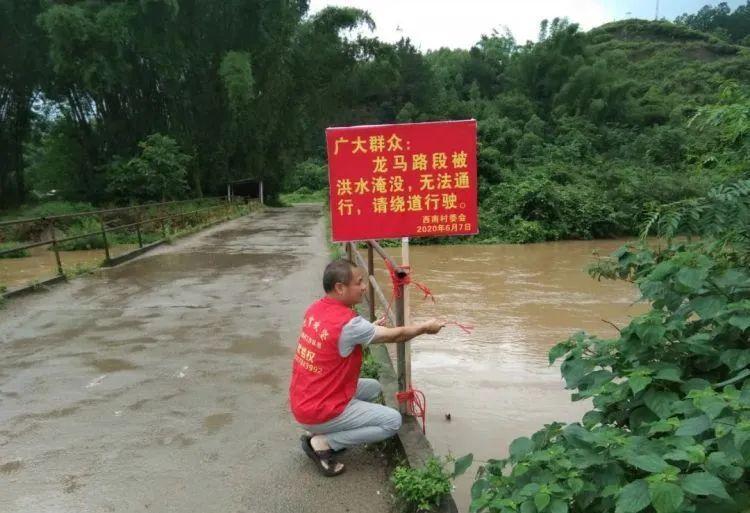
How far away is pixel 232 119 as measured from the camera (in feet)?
81.9

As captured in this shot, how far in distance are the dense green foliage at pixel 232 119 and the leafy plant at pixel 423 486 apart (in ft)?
16.9

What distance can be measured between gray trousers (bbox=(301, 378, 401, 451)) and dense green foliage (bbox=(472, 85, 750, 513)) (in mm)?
762

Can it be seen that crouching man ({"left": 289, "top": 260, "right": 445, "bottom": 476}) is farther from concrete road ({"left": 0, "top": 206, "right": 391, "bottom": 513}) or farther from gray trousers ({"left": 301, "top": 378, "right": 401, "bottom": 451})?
concrete road ({"left": 0, "top": 206, "right": 391, "bottom": 513})

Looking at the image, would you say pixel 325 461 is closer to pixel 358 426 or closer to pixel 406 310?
pixel 358 426

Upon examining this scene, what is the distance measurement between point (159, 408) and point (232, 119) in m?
22.9

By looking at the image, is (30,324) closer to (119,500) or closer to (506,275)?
(119,500)

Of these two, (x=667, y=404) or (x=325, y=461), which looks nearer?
(x=667, y=404)

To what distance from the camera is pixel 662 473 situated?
148 centimetres

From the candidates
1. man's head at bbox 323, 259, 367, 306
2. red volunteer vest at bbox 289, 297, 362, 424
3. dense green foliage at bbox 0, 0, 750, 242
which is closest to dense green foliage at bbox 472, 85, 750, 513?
red volunteer vest at bbox 289, 297, 362, 424

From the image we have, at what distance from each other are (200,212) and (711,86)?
41.9m

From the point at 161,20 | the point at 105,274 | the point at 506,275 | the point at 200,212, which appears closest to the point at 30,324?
the point at 105,274

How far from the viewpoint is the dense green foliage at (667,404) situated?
4.95ft

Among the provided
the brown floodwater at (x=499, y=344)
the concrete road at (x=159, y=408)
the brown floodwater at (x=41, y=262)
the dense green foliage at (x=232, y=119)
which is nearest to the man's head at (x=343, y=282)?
the concrete road at (x=159, y=408)

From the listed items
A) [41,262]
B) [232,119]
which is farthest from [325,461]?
[232,119]
